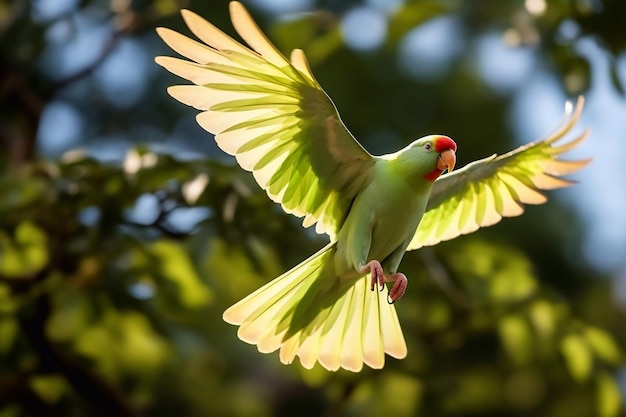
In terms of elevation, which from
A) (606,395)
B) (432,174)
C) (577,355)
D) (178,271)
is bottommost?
(606,395)

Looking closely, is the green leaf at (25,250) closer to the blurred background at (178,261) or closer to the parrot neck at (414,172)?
the blurred background at (178,261)

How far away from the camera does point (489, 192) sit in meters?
1.36

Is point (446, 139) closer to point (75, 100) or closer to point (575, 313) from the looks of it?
point (575, 313)

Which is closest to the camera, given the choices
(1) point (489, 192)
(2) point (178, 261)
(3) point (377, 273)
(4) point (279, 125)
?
(3) point (377, 273)

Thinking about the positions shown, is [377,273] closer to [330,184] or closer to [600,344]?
[330,184]

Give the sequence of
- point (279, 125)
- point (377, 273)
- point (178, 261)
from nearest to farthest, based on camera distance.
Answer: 1. point (377, 273)
2. point (279, 125)
3. point (178, 261)

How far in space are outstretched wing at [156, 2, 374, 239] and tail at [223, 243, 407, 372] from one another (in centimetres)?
Result: 9

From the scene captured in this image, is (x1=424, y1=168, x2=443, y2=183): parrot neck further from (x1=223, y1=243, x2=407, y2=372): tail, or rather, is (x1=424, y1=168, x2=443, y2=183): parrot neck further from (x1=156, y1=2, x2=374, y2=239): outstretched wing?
(x1=223, y1=243, x2=407, y2=372): tail

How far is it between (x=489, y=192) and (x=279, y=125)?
14.1 inches

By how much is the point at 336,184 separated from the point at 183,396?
3.65 metres

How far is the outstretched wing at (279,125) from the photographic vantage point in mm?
1001

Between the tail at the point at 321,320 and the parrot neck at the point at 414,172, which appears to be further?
the tail at the point at 321,320

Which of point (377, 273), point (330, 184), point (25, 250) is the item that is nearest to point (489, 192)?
point (330, 184)

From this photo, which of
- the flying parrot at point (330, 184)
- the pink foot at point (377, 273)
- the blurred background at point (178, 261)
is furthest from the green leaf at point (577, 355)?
the pink foot at point (377, 273)
